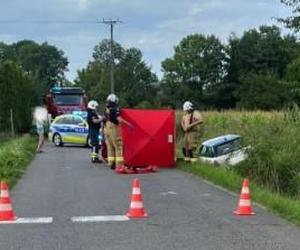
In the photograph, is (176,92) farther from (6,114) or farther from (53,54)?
(6,114)

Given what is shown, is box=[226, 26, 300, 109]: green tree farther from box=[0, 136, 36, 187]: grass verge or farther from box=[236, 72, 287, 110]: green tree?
box=[0, 136, 36, 187]: grass verge

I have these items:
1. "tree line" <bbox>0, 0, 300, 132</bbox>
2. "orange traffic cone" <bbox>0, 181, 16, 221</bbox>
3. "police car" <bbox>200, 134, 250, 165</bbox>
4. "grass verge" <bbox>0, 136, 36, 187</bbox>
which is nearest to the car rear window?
"police car" <bbox>200, 134, 250, 165</bbox>

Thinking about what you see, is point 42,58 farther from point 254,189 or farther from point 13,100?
point 254,189

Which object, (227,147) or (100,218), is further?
(227,147)

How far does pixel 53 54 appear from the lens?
147500 mm

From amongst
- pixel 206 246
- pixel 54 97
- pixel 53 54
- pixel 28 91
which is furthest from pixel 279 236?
pixel 53 54

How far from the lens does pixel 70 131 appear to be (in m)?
33.3

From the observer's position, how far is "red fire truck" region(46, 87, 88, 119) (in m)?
43.7

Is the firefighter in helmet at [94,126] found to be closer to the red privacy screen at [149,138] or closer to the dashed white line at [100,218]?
the red privacy screen at [149,138]

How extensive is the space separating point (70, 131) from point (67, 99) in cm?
1156

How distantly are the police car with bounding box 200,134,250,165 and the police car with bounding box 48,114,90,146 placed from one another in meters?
13.8

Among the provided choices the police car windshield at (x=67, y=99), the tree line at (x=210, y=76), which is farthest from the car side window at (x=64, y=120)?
the tree line at (x=210, y=76)

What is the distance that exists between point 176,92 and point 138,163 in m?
92.4

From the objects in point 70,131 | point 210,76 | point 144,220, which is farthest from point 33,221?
point 210,76
